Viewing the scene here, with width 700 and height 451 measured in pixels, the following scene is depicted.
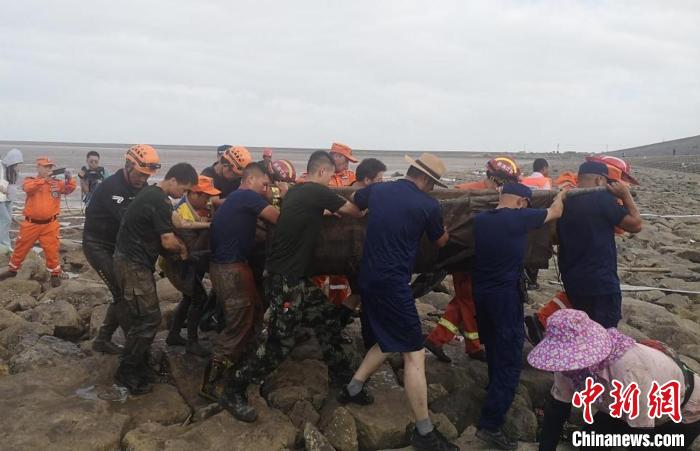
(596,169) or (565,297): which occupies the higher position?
(596,169)

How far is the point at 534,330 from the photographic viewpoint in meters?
5.62

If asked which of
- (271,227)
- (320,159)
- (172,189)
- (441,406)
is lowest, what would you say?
(441,406)

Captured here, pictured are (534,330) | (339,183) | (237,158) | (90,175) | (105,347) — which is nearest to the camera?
(105,347)

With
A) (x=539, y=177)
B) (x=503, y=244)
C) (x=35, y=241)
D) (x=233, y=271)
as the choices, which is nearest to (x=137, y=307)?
(x=233, y=271)

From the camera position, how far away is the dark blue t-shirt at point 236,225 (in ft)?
14.7

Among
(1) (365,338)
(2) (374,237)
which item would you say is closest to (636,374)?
(2) (374,237)

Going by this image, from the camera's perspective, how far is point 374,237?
13.7ft

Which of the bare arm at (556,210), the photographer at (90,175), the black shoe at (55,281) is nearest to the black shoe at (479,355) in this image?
the bare arm at (556,210)

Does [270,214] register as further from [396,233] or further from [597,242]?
[597,242]

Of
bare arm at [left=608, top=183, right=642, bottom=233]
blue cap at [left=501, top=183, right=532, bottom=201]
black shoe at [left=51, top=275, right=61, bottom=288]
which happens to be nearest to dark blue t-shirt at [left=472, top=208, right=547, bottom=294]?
blue cap at [left=501, top=183, right=532, bottom=201]

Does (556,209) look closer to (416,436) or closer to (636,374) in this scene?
(636,374)

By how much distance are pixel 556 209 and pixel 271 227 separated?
7.87 feet

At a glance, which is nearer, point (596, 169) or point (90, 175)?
point (596, 169)

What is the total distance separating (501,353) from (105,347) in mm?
3795
